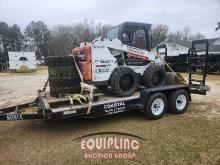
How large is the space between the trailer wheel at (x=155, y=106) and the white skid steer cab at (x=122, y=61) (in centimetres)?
64

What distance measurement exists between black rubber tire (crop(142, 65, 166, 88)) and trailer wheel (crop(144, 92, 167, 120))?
2.22 ft

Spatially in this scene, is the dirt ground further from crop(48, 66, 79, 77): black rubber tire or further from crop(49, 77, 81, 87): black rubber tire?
crop(48, 66, 79, 77): black rubber tire

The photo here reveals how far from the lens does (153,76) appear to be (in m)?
7.78

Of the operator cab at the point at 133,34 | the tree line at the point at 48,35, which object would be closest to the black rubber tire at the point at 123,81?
the operator cab at the point at 133,34

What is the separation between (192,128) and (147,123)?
45.2 inches

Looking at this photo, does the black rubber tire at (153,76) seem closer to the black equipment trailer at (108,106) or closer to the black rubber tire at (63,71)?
the black equipment trailer at (108,106)

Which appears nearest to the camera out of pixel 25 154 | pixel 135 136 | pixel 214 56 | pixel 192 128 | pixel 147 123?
pixel 25 154

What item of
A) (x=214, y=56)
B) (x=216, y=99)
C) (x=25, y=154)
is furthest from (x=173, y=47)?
(x=25, y=154)

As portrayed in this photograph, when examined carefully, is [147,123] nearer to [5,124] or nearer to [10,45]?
[5,124]

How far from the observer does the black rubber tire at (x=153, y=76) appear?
298 inches

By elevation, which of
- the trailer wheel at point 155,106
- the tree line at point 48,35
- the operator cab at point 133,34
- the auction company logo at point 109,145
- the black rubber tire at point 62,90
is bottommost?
the auction company logo at point 109,145

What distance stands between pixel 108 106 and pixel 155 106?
1.56 metres

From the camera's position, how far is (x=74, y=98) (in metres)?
6.03

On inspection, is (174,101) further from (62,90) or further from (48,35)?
(48,35)
